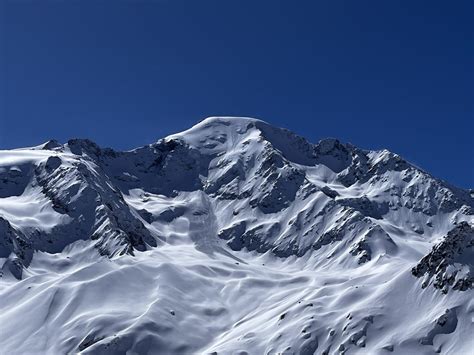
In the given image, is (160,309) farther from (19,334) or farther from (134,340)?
(19,334)

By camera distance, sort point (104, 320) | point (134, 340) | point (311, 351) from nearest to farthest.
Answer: point (311, 351) → point (134, 340) → point (104, 320)

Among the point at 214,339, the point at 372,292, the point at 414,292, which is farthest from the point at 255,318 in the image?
the point at 414,292

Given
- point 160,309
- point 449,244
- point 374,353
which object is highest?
point 160,309

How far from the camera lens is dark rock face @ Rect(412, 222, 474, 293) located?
15161 centimetres

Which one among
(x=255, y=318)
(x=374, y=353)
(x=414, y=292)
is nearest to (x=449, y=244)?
(x=414, y=292)

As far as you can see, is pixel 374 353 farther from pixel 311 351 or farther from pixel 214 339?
pixel 214 339

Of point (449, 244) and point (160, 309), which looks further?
point (160, 309)

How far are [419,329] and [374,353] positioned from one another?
10.3m

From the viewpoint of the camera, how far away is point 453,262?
156250 mm

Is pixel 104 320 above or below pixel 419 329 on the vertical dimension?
above

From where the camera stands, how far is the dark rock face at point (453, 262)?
497ft

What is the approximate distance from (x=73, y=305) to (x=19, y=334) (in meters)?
16.7

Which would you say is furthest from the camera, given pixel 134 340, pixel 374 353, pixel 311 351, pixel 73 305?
pixel 73 305

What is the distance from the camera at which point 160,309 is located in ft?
622
